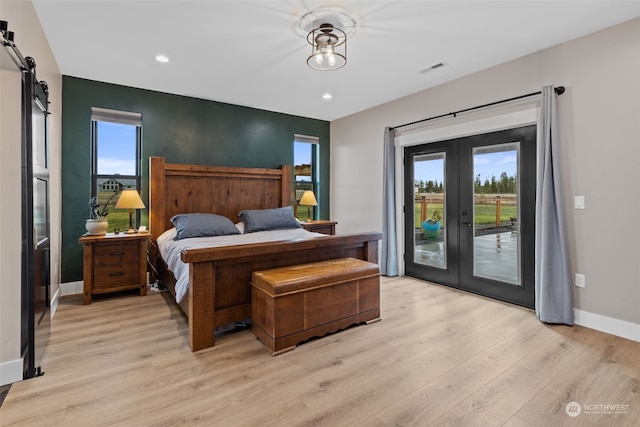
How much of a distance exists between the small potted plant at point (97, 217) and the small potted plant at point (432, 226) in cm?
412

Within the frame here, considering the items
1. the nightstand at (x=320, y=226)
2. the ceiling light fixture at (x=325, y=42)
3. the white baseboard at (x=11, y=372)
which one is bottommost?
the white baseboard at (x=11, y=372)

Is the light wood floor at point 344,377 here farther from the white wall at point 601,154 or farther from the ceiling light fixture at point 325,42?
the ceiling light fixture at point 325,42

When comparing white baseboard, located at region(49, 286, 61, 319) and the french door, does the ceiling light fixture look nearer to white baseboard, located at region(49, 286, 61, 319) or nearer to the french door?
the french door

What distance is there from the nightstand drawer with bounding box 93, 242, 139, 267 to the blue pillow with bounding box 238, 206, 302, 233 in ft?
4.45

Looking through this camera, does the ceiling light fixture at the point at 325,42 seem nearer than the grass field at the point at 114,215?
Yes

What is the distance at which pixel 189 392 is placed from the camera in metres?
1.92

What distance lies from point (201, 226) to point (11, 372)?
2061 mm

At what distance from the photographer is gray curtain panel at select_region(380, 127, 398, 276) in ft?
15.3

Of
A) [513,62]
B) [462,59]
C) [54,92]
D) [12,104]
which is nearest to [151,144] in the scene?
[54,92]

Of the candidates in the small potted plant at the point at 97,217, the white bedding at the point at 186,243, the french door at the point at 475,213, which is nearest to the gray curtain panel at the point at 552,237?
the french door at the point at 475,213

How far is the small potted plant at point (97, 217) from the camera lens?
3.60 meters

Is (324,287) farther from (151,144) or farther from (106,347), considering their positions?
(151,144)

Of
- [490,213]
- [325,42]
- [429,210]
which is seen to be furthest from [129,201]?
[490,213]

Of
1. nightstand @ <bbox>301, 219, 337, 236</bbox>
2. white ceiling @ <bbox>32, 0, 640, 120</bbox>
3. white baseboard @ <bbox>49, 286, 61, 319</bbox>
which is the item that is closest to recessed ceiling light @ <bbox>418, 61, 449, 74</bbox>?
white ceiling @ <bbox>32, 0, 640, 120</bbox>
